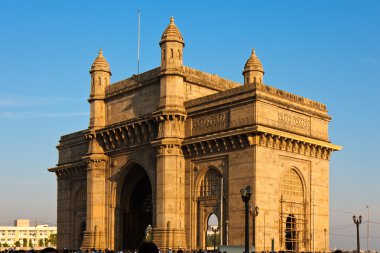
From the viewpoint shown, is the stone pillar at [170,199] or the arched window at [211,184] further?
the stone pillar at [170,199]

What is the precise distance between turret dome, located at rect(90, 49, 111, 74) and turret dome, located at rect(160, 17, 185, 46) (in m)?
7.69

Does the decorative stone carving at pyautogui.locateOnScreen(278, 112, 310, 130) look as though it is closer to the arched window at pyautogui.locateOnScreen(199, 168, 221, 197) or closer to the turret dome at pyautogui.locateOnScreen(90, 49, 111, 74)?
the arched window at pyautogui.locateOnScreen(199, 168, 221, 197)

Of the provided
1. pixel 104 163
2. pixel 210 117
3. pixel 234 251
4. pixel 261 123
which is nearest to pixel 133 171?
pixel 104 163

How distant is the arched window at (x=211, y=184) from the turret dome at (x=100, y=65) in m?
13.7

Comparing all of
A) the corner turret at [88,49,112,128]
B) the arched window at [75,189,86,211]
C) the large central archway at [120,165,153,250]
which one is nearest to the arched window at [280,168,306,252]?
the large central archway at [120,165,153,250]

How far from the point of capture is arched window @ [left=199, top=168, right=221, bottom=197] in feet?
132

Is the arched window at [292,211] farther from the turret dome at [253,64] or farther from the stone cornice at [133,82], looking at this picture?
the stone cornice at [133,82]

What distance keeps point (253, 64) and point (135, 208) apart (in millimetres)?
14172

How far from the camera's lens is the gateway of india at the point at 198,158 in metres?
38.2

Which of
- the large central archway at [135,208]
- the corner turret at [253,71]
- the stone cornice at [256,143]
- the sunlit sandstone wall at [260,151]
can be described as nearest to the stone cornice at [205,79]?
the corner turret at [253,71]

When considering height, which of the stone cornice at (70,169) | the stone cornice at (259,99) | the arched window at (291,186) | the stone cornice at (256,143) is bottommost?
the arched window at (291,186)

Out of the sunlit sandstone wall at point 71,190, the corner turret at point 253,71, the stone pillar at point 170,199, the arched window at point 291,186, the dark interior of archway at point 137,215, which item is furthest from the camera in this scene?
the sunlit sandstone wall at point 71,190

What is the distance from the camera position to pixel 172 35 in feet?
141

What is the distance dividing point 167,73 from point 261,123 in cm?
799
